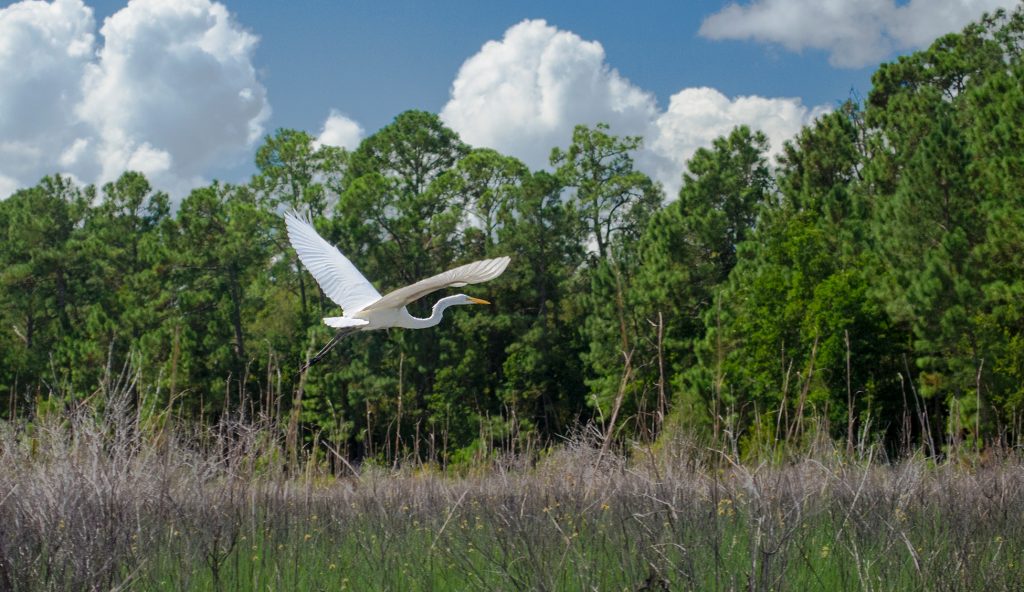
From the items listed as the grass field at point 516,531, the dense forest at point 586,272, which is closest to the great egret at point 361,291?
the grass field at point 516,531

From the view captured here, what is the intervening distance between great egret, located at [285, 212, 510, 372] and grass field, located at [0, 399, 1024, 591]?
4.27 ft

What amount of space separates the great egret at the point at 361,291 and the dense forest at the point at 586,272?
1156 centimetres

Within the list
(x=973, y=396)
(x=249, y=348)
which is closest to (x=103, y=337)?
(x=249, y=348)

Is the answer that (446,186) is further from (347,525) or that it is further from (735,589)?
(735,589)

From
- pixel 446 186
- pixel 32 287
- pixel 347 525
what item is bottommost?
pixel 347 525

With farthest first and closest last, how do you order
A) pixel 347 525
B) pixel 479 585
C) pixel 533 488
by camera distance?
pixel 347 525
pixel 533 488
pixel 479 585

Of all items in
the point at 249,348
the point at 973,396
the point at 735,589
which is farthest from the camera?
the point at 249,348

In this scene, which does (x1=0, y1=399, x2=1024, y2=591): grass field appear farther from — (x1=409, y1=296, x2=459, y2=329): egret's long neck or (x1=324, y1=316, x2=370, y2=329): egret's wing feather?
(x1=409, y1=296, x2=459, y2=329): egret's long neck

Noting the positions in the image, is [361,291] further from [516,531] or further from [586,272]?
[586,272]

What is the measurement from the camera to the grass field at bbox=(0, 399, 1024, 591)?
149 inches

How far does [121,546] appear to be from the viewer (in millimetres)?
3936

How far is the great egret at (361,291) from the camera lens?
22.7 feet

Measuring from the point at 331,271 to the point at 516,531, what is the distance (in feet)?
17.2

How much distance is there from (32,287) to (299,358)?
11584mm
